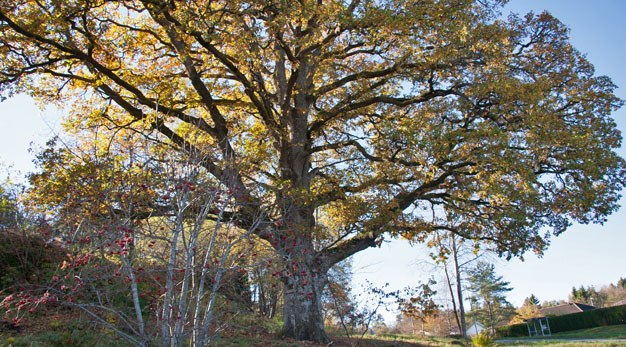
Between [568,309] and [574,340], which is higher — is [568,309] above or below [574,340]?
above

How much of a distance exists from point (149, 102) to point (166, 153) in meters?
4.05

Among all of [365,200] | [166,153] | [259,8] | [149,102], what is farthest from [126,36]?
[365,200]

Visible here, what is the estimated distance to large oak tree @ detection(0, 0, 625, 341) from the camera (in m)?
8.06

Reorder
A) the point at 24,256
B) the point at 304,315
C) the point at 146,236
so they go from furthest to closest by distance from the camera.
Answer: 1. the point at 304,315
2. the point at 24,256
3. the point at 146,236

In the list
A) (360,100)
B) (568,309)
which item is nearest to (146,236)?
(360,100)

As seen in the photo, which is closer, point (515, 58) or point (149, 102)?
point (149, 102)

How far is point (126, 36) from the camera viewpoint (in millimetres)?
8938

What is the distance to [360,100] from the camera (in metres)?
10.5

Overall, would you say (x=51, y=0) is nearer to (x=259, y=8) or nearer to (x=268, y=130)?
(x=259, y=8)

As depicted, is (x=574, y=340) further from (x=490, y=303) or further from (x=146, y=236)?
(x=490, y=303)

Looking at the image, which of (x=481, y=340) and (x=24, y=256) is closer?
(x=24, y=256)

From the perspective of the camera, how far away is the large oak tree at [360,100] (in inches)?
318

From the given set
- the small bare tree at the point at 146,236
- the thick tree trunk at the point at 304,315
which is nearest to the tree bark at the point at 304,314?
the thick tree trunk at the point at 304,315

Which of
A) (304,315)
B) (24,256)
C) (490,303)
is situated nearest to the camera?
(24,256)
